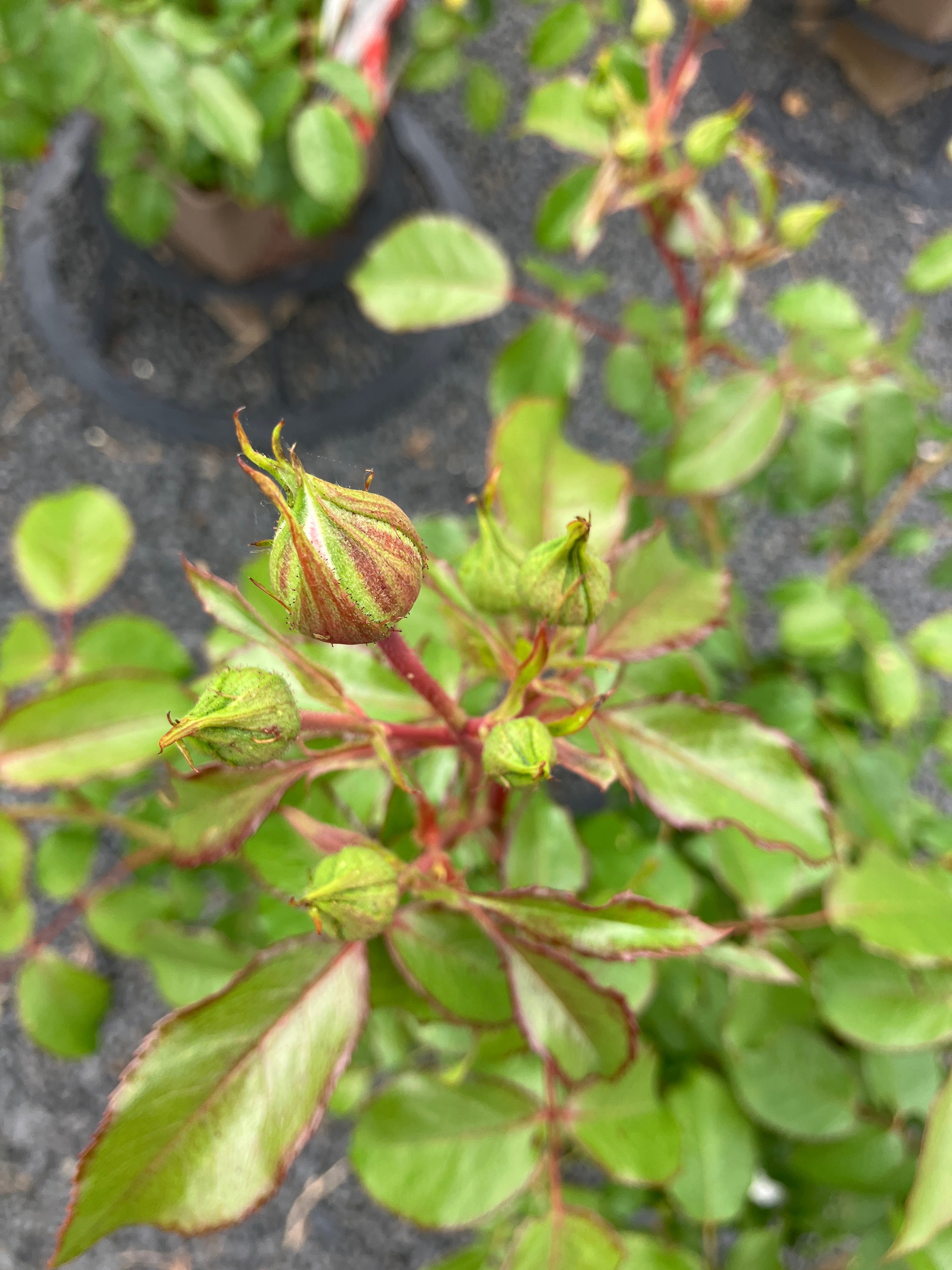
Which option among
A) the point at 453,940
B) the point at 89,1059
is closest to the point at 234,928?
the point at 453,940

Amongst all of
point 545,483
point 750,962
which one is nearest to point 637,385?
point 545,483

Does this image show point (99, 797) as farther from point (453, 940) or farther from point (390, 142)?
point (390, 142)

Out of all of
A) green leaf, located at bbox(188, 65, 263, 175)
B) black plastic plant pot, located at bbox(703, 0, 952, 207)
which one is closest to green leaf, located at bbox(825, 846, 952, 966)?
green leaf, located at bbox(188, 65, 263, 175)

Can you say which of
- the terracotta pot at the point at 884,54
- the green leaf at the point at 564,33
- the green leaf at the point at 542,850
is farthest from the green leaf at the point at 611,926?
the terracotta pot at the point at 884,54

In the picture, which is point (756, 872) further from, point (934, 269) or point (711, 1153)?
point (934, 269)

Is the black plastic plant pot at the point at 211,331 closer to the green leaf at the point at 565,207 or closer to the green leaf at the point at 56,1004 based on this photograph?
the green leaf at the point at 565,207

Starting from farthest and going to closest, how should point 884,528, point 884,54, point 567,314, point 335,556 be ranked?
point 884,54 < point 884,528 < point 567,314 < point 335,556
